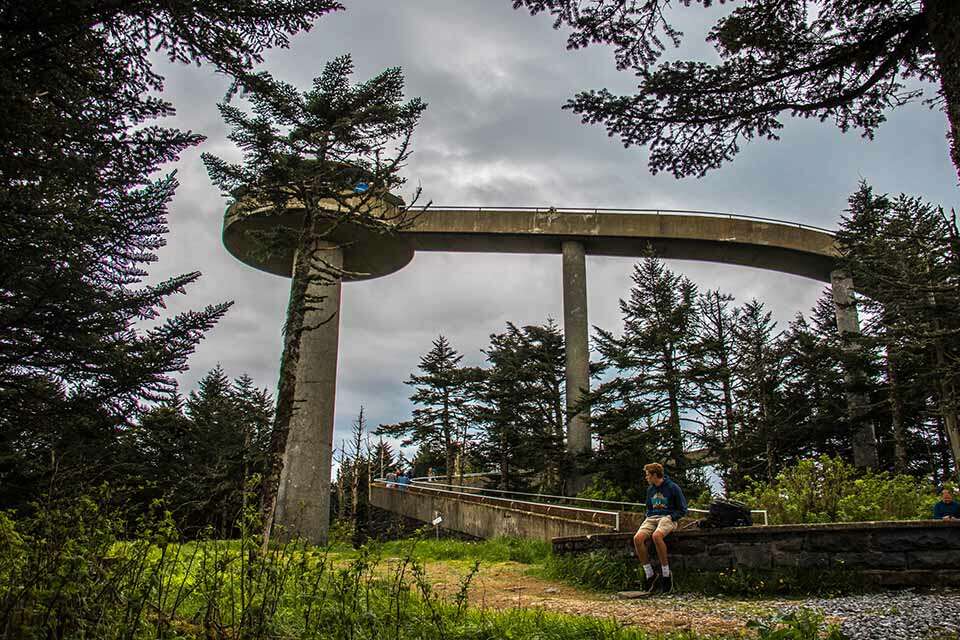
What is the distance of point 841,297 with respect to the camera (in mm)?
24750

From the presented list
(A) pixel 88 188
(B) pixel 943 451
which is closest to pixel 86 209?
(A) pixel 88 188

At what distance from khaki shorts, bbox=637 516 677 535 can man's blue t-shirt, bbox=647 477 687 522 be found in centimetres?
9

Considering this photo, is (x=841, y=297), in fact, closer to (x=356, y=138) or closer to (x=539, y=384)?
(x=539, y=384)

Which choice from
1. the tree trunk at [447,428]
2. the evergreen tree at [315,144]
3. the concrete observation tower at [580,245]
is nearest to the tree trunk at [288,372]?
the evergreen tree at [315,144]

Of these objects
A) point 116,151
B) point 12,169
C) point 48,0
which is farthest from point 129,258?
point 48,0

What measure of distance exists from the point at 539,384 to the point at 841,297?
12648 millimetres

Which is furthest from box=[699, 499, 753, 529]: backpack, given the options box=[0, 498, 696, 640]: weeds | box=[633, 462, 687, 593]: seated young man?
box=[0, 498, 696, 640]: weeds

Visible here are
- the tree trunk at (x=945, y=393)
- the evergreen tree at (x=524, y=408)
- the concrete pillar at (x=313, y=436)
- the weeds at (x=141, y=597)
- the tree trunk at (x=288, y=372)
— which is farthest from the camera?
the evergreen tree at (x=524, y=408)

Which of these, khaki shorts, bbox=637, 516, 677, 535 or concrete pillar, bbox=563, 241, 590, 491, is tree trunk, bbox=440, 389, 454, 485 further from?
khaki shorts, bbox=637, 516, 677, 535

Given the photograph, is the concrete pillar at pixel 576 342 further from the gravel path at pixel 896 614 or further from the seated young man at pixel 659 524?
the gravel path at pixel 896 614

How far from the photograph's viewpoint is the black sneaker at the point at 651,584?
8016 millimetres

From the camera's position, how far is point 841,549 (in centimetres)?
718

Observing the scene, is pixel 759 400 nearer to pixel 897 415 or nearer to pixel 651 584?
pixel 897 415

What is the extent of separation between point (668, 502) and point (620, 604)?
167 cm
